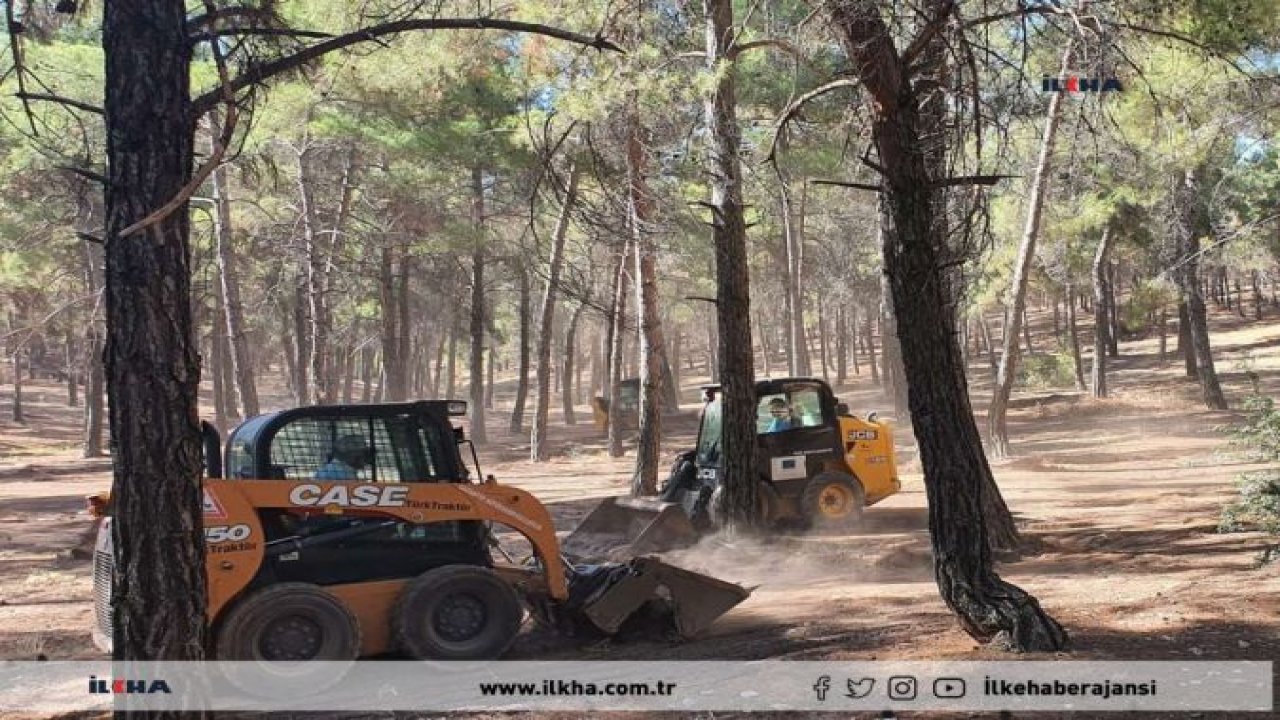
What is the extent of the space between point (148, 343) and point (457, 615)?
350cm

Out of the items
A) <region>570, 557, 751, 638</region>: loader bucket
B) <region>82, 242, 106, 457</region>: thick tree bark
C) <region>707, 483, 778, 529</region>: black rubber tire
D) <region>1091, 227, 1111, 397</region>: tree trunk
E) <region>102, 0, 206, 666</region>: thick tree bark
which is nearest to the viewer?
<region>102, 0, 206, 666</region>: thick tree bark

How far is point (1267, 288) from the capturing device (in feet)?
258

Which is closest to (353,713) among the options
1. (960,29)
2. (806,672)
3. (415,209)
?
(806,672)

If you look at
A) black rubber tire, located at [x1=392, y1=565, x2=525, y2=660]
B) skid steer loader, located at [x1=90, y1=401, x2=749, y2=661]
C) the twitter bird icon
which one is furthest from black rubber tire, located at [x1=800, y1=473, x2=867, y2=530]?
the twitter bird icon

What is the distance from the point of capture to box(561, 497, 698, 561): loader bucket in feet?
35.2

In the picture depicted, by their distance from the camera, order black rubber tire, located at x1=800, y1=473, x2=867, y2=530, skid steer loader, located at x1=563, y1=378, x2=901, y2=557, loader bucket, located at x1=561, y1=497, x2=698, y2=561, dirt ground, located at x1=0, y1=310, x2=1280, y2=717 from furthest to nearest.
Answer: black rubber tire, located at x1=800, y1=473, x2=867, y2=530 < skid steer loader, located at x1=563, y1=378, x2=901, y2=557 < loader bucket, located at x1=561, y1=497, x2=698, y2=561 < dirt ground, located at x1=0, y1=310, x2=1280, y2=717

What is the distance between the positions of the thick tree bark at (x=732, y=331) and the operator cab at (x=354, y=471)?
4611 millimetres

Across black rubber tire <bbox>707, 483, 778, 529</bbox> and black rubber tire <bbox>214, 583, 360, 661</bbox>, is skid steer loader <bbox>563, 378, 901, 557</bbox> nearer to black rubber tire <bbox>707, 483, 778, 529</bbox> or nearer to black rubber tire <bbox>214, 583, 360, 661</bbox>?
black rubber tire <bbox>707, 483, 778, 529</bbox>

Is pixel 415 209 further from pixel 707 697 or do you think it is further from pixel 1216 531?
pixel 707 697

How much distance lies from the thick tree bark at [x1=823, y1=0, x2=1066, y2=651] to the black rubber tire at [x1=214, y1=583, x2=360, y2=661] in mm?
3622

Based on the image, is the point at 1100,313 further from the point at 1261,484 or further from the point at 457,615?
the point at 457,615

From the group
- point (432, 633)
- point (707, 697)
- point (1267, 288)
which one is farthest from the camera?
point (1267, 288)

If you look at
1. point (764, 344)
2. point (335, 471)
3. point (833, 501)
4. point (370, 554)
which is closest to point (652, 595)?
point (370, 554)

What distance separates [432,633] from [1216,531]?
7801 millimetres
